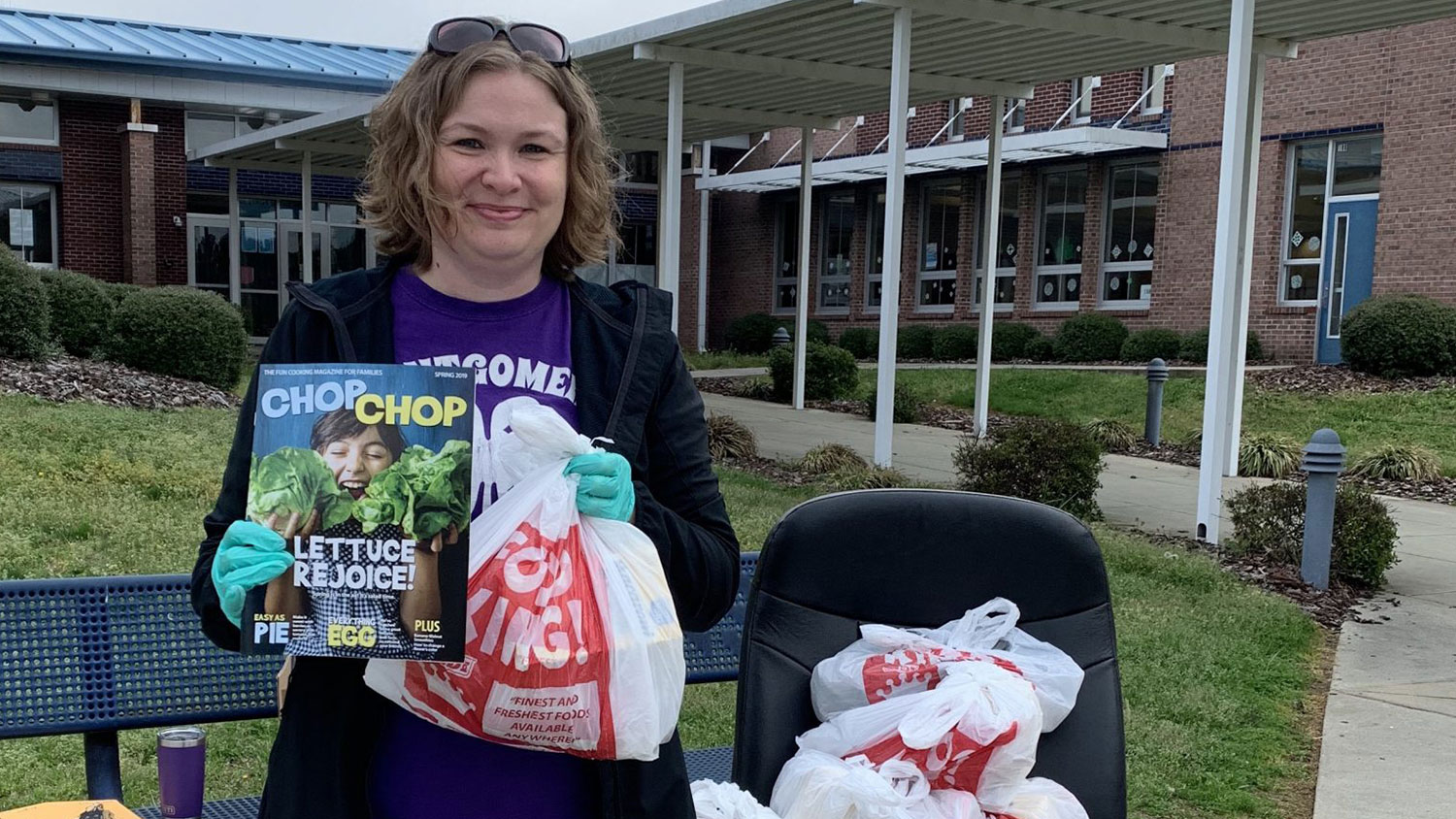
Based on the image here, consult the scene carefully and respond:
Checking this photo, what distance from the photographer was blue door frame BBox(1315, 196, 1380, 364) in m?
19.1

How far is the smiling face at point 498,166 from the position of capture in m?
1.77

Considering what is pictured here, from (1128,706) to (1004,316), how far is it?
20.3m

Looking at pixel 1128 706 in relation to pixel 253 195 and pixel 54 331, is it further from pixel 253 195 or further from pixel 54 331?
pixel 253 195

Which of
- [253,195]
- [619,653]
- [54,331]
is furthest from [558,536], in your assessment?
[253,195]

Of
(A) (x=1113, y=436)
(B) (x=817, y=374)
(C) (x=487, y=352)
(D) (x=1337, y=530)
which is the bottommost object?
(A) (x=1113, y=436)

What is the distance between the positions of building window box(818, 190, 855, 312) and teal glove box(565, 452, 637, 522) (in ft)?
89.9

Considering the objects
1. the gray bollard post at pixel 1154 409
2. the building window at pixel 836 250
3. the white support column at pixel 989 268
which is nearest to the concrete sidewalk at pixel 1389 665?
the gray bollard post at pixel 1154 409

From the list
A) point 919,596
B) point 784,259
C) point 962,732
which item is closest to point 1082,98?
point 784,259

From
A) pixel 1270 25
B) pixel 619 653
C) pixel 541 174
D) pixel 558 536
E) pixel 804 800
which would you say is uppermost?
pixel 1270 25

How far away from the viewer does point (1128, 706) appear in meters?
5.22

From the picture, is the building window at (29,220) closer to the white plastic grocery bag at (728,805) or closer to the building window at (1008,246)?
the building window at (1008,246)

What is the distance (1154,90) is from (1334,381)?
8523mm

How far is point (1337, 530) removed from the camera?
7.60 metres

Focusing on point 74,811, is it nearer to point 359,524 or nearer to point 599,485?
point 359,524
